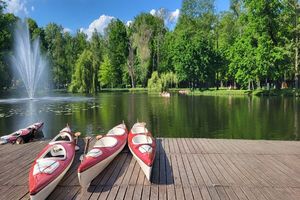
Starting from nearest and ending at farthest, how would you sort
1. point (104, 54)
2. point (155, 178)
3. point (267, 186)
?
point (267, 186)
point (155, 178)
point (104, 54)

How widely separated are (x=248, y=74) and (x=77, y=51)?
48.1 m

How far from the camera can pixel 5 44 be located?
188 ft

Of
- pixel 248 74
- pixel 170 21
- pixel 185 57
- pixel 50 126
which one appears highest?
pixel 170 21

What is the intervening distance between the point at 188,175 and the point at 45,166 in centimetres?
323

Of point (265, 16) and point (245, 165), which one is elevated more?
point (265, 16)

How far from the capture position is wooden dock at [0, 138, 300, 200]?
5.88 metres

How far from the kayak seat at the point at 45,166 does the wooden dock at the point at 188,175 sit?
1.48 feet

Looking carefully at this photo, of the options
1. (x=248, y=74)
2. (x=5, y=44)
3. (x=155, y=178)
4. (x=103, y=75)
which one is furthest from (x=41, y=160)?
(x=103, y=75)

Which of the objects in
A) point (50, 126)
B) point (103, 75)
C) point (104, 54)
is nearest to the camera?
point (50, 126)

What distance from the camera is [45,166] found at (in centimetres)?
617

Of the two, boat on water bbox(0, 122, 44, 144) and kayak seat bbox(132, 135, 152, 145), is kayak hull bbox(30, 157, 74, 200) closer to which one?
kayak seat bbox(132, 135, 152, 145)

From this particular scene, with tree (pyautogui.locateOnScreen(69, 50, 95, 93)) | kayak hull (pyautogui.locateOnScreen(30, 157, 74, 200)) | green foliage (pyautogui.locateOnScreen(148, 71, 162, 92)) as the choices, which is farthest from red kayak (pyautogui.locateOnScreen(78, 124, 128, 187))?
tree (pyautogui.locateOnScreen(69, 50, 95, 93))

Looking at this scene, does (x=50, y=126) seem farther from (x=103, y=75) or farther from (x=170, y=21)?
(x=170, y=21)

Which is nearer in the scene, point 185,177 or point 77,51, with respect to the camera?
point 185,177
